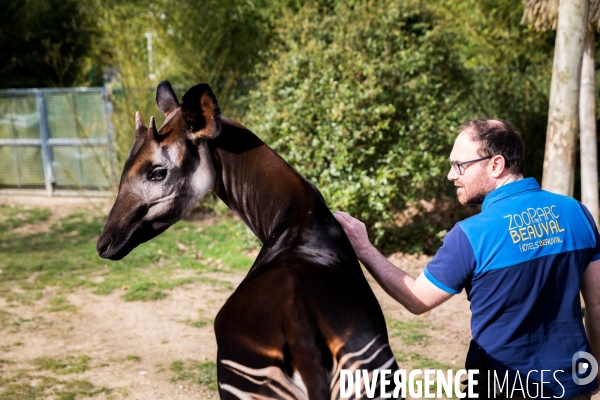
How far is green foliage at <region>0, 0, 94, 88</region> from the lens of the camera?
46.2 feet

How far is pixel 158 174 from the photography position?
2865 millimetres

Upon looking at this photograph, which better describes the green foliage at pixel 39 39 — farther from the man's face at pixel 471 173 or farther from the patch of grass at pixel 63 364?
the man's face at pixel 471 173

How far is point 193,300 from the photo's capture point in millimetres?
6852

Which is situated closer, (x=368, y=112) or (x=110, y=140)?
(x=368, y=112)

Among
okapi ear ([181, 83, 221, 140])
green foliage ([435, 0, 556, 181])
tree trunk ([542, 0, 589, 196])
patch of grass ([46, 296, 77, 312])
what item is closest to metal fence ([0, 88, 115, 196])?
patch of grass ([46, 296, 77, 312])

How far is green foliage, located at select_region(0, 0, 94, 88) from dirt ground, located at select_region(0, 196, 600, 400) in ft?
25.8

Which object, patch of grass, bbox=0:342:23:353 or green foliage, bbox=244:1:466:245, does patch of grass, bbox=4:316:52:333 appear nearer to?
patch of grass, bbox=0:342:23:353

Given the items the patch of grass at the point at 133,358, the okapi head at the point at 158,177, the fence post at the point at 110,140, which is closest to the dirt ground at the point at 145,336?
the patch of grass at the point at 133,358

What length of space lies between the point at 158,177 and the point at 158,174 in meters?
0.01

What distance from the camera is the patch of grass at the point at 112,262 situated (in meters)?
7.40

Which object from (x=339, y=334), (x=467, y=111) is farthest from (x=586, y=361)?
(x=467, y=111)

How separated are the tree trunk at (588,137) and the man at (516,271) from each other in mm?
5229

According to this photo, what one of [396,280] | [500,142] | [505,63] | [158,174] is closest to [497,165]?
[500,142]

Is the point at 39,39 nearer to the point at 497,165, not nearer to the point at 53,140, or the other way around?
the point at 53,140
